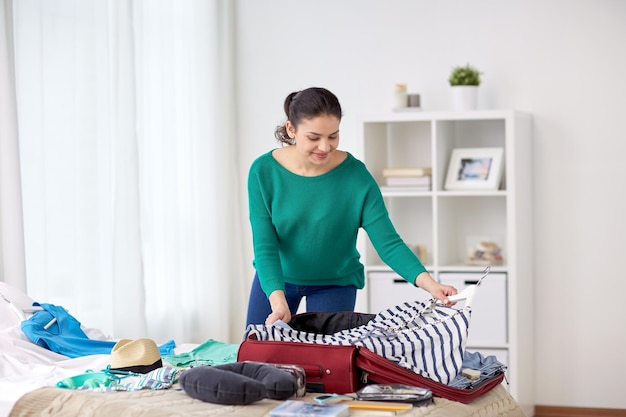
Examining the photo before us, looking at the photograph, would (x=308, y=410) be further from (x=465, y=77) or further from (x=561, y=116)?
(x=561, y=116)

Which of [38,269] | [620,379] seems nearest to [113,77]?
[38,269]

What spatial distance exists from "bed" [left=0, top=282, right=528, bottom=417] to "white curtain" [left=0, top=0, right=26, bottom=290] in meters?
0.60

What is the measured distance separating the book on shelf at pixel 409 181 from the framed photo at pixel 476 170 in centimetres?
10

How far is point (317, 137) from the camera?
2.58 meters

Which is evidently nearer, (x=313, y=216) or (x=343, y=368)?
(x=343, y=368)

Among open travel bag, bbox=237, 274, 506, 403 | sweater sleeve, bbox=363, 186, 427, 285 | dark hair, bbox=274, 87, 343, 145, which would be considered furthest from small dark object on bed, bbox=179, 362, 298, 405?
dark hair, bbox=274, 87, 343, 145

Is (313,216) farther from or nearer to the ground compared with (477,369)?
farther from the ground

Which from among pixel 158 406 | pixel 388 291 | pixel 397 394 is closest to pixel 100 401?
pixel 158 406

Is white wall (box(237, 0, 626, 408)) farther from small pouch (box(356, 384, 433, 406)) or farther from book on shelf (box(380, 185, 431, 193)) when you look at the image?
small pouch (box(356, 384, 433, 406))

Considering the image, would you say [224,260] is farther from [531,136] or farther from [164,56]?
[531,136]

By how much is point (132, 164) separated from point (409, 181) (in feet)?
4.29

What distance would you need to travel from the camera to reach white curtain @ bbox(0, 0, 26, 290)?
3182mm

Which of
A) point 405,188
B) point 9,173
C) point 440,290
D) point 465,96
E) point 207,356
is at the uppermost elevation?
point 465,96

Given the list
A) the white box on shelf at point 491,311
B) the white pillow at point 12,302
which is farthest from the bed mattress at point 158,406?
the white box on shelf at point 491,311
